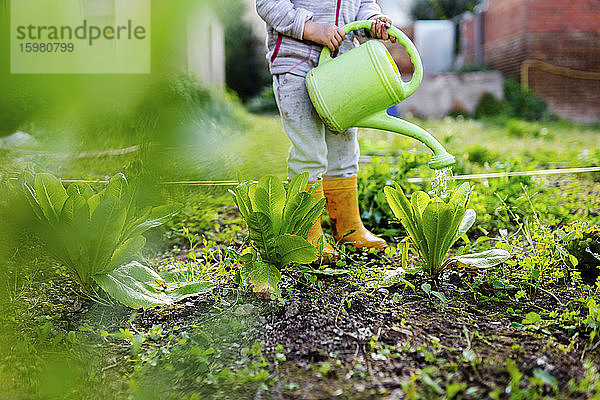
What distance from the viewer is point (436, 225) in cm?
153

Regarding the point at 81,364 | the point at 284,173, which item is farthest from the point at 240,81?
the point at 81,364

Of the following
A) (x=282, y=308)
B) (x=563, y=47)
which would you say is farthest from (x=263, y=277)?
(x=563, y=47)

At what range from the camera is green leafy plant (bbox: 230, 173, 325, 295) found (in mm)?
1444

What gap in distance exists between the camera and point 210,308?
144 centimetres

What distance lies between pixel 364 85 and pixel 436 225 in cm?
47

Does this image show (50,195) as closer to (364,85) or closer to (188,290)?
(188,290)

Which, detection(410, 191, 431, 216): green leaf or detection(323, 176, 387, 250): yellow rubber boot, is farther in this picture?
detection(323, 176, 387, 250): yellow rubber boot

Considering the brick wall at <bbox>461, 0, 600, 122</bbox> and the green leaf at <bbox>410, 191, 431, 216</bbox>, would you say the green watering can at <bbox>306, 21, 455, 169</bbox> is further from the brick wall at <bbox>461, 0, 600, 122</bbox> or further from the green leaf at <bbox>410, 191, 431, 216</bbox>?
the brick wall at <bbox>461, 0, 600, 122</bbox>

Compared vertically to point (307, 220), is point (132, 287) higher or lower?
lower

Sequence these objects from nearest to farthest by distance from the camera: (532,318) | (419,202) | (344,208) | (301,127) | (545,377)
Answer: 1. (545,377)
2. (532,318)
3. (419,202)
4. (301,127)
5. (344,208)

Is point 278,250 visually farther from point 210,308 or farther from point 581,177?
point 581,177

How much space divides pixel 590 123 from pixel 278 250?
7809 millimetres

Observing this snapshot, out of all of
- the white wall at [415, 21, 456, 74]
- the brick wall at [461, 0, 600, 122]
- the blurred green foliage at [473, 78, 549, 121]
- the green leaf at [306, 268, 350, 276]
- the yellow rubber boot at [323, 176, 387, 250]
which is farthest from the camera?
the white wall at [415, 21, 456, 74]

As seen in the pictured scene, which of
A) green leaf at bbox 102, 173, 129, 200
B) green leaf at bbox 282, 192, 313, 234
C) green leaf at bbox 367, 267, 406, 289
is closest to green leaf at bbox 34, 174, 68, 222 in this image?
green leaf at bbox 102, 173, 129, 200
